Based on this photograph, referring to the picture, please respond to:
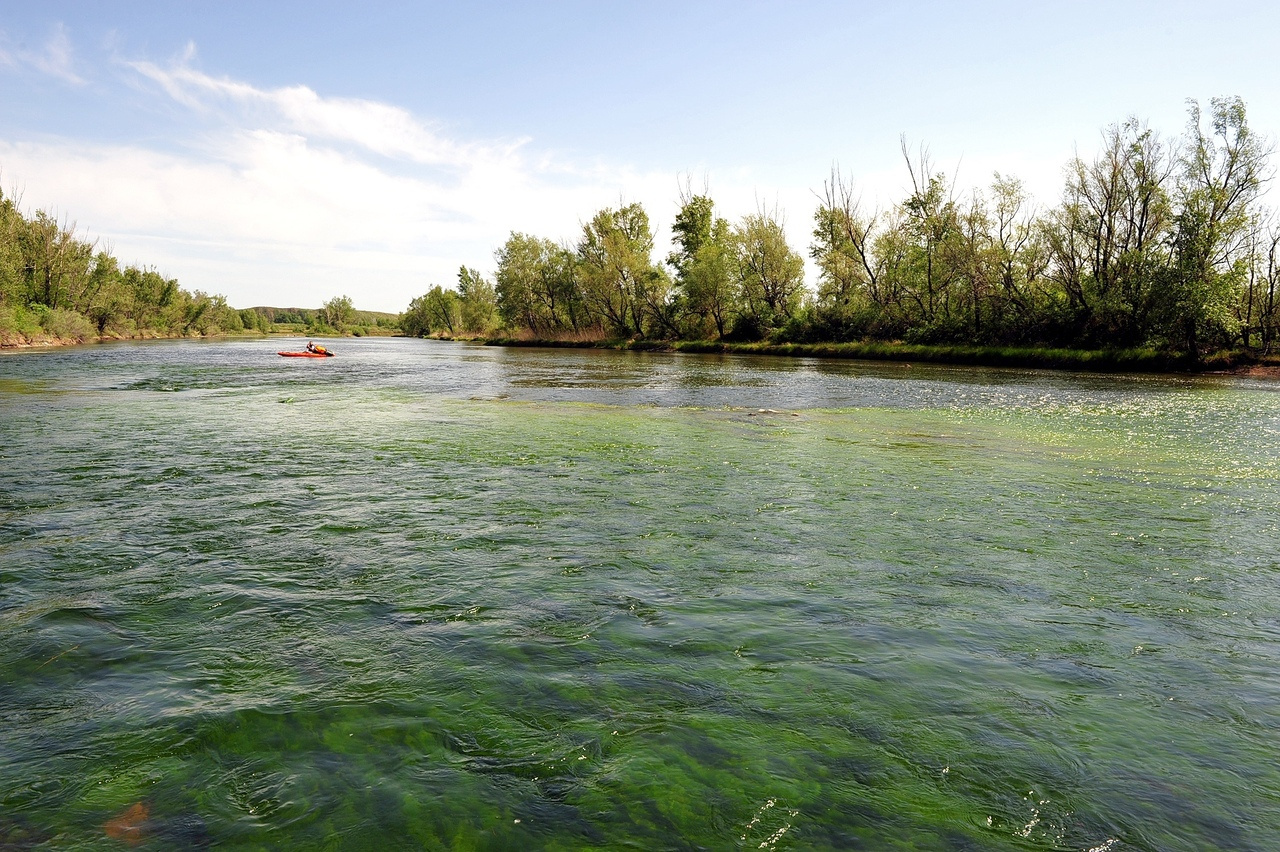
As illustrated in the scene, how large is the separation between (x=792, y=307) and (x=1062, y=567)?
3008 inches

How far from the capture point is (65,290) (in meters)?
90.2

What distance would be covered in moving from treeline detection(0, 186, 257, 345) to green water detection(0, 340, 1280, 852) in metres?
75.3

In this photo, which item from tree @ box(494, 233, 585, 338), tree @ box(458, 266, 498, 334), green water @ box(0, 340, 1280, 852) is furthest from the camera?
tree @ box(458, 266, 498, 334)

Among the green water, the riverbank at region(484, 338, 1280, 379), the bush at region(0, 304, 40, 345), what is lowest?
the green water

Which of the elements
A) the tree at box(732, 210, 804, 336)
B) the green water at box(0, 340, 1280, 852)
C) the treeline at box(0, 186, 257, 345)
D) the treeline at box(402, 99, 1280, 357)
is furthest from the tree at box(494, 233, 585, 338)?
the green water at box(0, 340, 1280, 852)

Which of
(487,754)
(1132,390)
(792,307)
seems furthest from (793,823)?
(792,307)

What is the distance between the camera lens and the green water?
4500mm

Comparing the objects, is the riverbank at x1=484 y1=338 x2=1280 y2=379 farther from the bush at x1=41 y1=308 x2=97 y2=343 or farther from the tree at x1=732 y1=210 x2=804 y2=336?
the bush at x1=41 y1=308 x2=97 y2=343

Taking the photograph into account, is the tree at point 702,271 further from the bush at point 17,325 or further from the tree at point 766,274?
the bush at point 17,325

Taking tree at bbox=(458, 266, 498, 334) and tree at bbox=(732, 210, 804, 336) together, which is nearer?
tree at bbox=(732, 210, 804, 336)

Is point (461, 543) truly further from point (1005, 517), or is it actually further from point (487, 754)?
point (1005, 517)

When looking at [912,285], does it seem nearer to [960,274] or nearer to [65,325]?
[960,274]

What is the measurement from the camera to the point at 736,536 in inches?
417

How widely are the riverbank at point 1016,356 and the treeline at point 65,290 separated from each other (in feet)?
206
